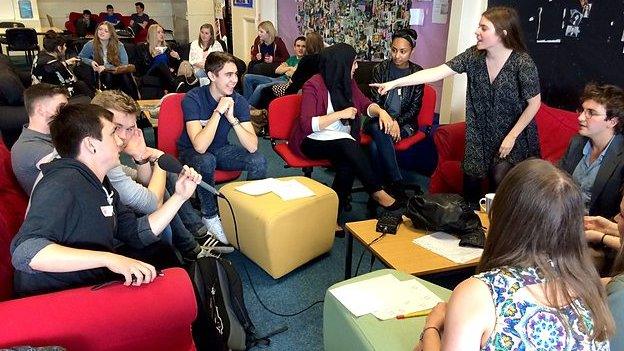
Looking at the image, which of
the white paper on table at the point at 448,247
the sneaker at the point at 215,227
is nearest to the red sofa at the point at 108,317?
the white paper on table at the point at 448,247

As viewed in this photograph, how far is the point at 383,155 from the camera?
3533 mm

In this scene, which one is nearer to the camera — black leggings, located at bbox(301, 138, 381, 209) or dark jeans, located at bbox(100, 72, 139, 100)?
black leggings, located at bbox(301, 138, 381, 209)

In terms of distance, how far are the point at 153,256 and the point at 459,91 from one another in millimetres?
2746

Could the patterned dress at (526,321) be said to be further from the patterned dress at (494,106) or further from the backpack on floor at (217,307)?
the patterned dress at (494,106)

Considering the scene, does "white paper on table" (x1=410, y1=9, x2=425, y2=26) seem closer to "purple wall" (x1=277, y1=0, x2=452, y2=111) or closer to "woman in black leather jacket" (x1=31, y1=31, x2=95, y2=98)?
"purple wall" (x1=277, y1=0, x2=452, y2=111)

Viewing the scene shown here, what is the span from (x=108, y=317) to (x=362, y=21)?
441 centimetres

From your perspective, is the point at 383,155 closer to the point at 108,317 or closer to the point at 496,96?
the point at 496,96

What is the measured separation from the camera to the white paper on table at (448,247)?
81.4 inches

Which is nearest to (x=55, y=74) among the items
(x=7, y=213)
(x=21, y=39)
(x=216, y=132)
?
(x=216, y=132)

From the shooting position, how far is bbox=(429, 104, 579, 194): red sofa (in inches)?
117

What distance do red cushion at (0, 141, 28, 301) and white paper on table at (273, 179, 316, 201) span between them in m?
1.21

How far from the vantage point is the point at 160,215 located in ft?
6.33

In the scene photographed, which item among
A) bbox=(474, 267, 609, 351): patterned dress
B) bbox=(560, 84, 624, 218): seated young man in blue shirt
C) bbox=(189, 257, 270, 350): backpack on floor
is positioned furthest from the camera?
bbox=(560, 84, 624, 218): seated young man in blue shirt

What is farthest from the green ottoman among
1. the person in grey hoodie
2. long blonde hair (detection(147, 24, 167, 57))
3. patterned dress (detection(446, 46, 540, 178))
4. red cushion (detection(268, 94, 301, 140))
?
long blonde hair (detection(147, 24, 167, 57))
